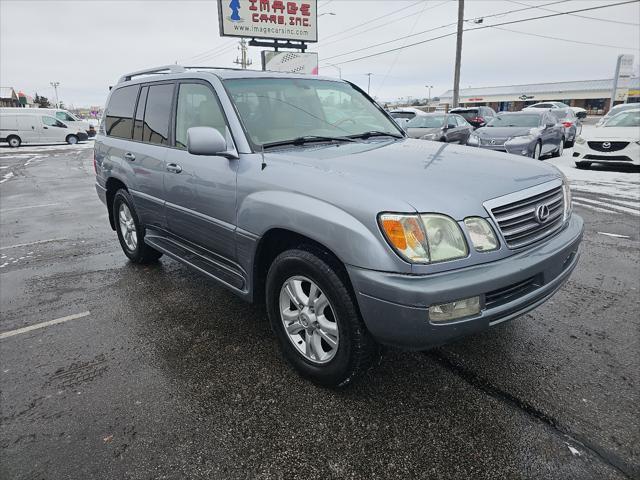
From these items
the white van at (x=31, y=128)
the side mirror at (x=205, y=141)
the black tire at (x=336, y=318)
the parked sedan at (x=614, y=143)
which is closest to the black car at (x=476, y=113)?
the parked sedan at (x=614, y=143)

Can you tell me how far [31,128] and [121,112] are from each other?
25208 millimetres

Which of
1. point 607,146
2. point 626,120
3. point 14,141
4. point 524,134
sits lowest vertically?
point 14,141

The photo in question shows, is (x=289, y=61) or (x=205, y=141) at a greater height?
(x=289, y=61)

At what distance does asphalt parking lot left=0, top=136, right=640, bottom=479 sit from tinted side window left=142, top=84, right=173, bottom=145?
4.72 feet

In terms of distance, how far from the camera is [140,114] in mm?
4191

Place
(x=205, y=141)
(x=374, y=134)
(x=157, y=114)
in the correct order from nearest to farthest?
(x=205, y=141) → (x=374, y=134) → (x=157, y=114)

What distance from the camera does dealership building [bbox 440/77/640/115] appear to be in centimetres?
5822

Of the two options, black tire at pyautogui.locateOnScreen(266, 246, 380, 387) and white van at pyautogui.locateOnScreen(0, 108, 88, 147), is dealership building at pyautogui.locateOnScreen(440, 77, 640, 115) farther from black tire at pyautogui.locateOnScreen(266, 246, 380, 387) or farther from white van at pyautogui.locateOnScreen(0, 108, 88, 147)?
black tire at pyautogui.locateOnScreen(266, 246, 380, 387)

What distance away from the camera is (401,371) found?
2.77 meters

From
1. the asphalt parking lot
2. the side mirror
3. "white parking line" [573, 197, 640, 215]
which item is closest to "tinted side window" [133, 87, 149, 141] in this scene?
the asphalt parking lot

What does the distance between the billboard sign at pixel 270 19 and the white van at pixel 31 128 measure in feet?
39.9

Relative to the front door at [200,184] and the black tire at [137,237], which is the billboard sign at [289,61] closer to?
the black tire at [137,237]

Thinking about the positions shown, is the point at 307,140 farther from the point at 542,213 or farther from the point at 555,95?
the point at 555,95

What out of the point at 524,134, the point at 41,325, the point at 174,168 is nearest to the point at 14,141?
the point at 524,134
